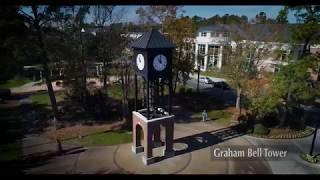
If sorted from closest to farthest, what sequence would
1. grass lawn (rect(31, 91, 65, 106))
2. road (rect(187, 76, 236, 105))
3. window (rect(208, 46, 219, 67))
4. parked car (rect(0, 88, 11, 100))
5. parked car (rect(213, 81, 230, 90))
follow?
grass lawn (rect(31, 91, 65, 106)), parked car (rect(0, 88, 11, 100)), road (rect(187, 76, 236, 105)), parked car (rect(213, 81, 230, 90)), window (rect(208, 46, 219, 67))

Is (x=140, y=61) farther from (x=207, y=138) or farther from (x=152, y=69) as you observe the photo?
(x=207, y=138)

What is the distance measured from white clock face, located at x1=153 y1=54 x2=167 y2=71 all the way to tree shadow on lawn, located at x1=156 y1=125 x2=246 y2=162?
430cm

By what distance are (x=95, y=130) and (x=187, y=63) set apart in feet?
31.1

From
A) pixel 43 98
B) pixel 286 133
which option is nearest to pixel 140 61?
pixel 286 133

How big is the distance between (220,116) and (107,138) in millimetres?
8528

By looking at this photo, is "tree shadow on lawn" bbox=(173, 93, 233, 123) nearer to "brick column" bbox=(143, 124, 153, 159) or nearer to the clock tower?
the clock tower

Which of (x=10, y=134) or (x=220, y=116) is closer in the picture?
(x=10, y=134)

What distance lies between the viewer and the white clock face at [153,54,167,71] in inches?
510

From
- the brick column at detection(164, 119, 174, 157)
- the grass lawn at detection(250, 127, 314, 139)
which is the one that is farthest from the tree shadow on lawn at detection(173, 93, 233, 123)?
the brick column at detection(164, 119, 174, 157)

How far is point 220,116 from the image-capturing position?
20344 mm

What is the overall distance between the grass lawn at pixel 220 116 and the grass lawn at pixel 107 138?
6110 millimetres

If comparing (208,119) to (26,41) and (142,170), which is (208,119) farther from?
(26,41)

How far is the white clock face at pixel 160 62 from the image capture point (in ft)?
42.5

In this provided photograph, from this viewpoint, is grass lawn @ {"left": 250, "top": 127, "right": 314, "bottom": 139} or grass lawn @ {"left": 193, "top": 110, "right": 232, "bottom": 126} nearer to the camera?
grass lawn @ {"left": 250, "top": 127, "right": 314, "bottom": 139}
